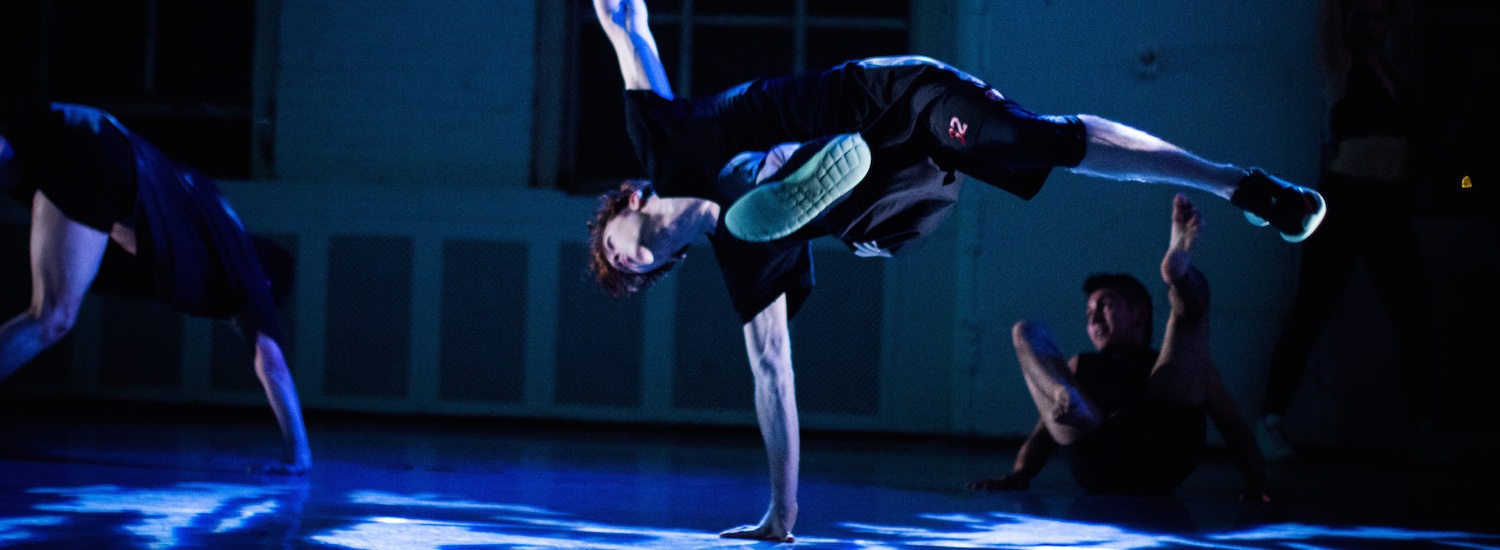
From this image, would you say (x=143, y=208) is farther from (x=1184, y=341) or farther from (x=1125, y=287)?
(x=1184, y=341)

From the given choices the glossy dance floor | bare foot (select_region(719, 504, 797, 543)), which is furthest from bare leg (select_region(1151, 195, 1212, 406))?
bare foot (select_region(719, 504, 797, 543))

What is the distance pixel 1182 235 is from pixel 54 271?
288 cm

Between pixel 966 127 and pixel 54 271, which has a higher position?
pixel 966 127

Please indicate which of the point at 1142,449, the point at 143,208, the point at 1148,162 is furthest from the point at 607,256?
the point at 1142,449

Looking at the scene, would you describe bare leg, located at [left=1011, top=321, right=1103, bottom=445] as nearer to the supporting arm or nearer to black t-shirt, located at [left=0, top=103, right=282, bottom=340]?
the supporting arm

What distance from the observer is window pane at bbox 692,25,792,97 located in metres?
5.43

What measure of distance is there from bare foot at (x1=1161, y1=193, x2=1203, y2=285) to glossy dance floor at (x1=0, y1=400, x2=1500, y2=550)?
613mm

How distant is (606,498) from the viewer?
3189 mm

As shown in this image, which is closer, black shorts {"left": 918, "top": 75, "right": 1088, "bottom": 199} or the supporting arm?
black shorts {"left": 918, "top": 75, "right": 1088, "bottom": 199}

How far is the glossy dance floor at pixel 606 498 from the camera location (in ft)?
8.30

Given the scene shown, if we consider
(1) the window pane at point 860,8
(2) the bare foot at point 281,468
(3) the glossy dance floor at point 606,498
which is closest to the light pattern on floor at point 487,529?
(3) the glossy dance floor at point 606,498

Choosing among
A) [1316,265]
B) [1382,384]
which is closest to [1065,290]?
[1316,265]

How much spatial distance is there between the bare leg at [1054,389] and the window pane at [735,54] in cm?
233

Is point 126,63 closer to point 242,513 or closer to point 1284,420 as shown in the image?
point 242,513
